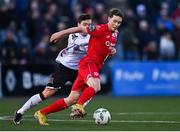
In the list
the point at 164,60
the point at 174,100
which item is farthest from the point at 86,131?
the point at 164,60

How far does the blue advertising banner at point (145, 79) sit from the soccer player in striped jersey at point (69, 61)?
992 centimetres

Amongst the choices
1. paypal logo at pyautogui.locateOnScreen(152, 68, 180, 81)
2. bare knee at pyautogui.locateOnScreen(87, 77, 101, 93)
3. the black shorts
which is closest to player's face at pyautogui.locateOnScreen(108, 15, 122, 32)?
bare knee at pyautogui.locateOnScreen(87, 77, 101, 93)

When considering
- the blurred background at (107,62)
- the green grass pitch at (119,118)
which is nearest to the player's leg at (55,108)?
the green grass pitch at (119,118)

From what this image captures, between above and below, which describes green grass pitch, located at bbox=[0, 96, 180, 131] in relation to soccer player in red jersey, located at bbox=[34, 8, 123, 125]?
below

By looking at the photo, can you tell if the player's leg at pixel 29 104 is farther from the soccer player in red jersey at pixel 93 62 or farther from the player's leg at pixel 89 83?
the player's leg at pixel 89 83

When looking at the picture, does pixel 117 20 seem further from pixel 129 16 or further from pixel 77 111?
pixel 129 16

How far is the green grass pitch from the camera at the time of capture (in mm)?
11633

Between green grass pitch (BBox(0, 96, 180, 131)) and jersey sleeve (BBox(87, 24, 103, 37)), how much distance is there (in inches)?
64.2

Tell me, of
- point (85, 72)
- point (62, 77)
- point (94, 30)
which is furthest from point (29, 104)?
point (94, 30)

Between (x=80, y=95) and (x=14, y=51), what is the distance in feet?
31.9

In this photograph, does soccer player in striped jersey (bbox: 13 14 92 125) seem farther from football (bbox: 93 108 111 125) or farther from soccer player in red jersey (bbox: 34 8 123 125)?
football (bbox: 93 108 111 125)

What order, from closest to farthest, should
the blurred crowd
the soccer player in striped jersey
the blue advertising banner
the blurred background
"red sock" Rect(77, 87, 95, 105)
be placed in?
"red sock" Rect(77, 87, 95, 105) < the soccer player in striped jersey < the blurred background < the blurred crowd < the blue advertising banner

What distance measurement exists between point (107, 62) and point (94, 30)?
1127cm

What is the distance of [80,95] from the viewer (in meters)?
12.6
